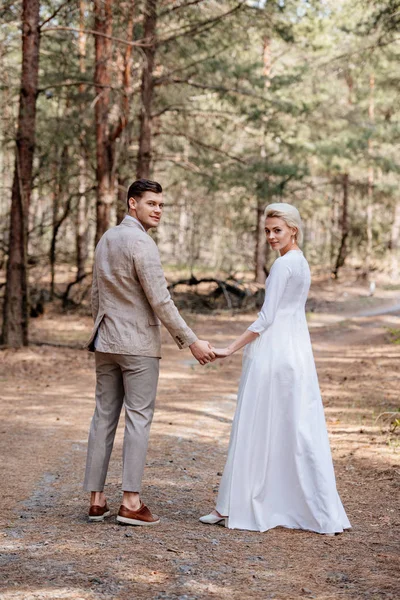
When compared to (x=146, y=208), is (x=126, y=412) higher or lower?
lower

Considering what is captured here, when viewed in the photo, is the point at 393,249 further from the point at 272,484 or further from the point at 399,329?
the point at 272,484

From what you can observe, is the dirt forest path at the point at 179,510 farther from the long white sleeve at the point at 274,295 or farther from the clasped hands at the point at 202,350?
the long white sleeve at the point at 274,295

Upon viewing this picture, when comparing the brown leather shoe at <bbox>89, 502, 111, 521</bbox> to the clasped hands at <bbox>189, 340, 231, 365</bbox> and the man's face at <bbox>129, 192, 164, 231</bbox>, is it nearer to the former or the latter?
the clasped hands at <bbox>189, 340, 231, 365</bbox>

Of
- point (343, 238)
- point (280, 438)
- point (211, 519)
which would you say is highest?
point (343, 238)

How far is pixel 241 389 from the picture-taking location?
503cm

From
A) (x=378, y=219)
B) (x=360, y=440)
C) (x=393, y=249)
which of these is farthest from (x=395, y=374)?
(x=378, y=219)

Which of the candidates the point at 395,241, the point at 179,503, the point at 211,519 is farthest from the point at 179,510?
the point at 395,241

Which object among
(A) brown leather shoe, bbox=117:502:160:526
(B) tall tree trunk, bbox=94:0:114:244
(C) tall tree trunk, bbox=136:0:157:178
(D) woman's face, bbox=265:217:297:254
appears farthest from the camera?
(B) tall tree trunk, bbox=94:0:114:244

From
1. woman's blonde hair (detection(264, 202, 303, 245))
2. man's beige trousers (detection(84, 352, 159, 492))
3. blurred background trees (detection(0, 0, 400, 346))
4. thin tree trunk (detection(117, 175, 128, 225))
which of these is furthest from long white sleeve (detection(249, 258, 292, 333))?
thin tree trunk (detection(117, 175, 128, 225))

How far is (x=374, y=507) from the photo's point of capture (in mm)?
5719

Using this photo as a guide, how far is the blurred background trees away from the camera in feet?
45.4

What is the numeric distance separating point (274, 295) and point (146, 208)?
1007 millimetres

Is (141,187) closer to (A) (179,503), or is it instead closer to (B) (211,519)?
(B) (211,519)

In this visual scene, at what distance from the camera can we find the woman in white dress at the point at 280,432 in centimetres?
490
